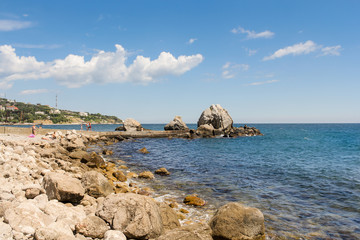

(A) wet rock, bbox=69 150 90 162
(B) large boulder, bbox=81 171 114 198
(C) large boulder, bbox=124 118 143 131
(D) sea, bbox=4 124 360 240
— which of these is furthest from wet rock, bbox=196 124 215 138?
(B) large boulder, bbox=81 171 114 198

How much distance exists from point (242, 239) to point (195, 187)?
6544mm

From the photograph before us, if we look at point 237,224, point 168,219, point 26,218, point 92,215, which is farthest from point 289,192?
point 26,218

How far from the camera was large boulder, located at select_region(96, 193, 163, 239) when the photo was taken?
6020 mm

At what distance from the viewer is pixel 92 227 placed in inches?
230

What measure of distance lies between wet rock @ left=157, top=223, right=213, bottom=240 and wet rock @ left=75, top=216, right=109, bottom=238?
1551 mm

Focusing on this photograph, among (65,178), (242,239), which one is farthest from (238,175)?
(65,178)

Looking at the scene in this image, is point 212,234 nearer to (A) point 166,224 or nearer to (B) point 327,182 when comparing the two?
(A) point 166,224

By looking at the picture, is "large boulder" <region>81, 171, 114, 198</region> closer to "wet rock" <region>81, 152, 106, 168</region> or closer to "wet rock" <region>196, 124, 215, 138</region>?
"wet rock" <region>81, 152, 106, 168</region>

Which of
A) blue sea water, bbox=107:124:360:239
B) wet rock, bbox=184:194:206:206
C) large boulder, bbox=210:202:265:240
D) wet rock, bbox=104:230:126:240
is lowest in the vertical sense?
blue sea water, bbox=107:124:360:239

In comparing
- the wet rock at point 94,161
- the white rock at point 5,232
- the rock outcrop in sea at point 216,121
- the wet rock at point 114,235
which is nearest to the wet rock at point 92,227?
the wet rock at point 114,235

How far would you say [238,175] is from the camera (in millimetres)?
16562

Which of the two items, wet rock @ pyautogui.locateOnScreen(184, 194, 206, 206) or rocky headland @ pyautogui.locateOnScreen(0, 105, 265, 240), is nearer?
rocky headland @ pyautogui.locateOnScreen(0, 105, 265, 240)

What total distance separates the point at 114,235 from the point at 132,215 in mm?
756

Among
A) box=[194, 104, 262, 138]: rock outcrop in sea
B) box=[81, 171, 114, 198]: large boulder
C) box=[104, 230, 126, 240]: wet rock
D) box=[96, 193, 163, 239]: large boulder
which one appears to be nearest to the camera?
box=[104, 230, 126, 240]: wet rock
